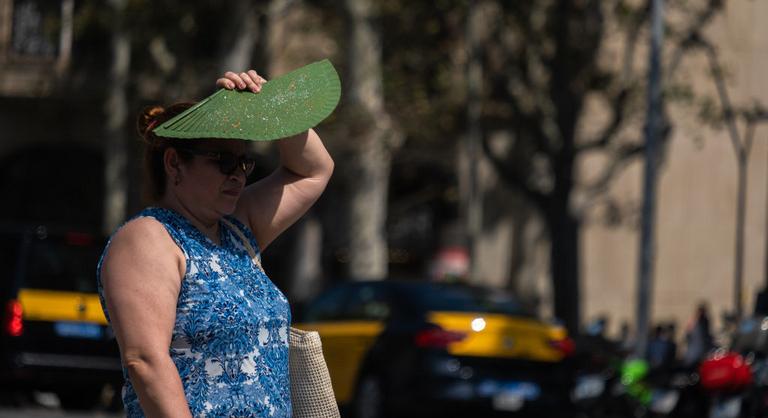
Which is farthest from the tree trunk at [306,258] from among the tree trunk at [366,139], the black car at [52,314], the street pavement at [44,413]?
the black car at [52,314]

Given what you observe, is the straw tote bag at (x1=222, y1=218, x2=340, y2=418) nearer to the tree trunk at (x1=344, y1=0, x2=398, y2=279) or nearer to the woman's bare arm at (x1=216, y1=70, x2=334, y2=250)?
the woman's bare arm at (x1=216, y1=70, x2=334, y2=250)

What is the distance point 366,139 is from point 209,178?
74.1 feet

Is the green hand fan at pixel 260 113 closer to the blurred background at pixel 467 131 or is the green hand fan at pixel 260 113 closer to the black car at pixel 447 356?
the black car at pixel 447 356

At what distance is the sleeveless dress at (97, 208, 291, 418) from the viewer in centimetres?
391

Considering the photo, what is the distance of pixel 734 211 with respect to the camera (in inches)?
1485

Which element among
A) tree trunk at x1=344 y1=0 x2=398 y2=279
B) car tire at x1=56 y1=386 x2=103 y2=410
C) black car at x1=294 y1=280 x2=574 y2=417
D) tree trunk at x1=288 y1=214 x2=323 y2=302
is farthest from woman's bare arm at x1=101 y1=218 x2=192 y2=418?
tree trunk at x1=288 y1=214 x2=323 y2=302

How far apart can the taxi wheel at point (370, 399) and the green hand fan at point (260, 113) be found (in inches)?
410

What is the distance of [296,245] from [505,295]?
21459 mm

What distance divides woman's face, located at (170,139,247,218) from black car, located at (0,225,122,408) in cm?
1173

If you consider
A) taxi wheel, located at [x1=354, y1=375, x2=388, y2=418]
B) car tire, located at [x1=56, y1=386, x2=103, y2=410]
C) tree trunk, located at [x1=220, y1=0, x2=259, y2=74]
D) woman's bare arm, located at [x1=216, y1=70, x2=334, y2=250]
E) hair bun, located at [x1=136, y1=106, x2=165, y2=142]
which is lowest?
car tire, located at [x1=56, y1=386, x2=103, y2=410]

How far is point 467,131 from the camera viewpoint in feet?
112

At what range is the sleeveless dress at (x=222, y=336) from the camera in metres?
3.91

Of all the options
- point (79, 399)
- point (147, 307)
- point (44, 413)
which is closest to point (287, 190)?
point (147, 307)

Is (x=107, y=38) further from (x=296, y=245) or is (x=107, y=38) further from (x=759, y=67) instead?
(x=759, y=67)
